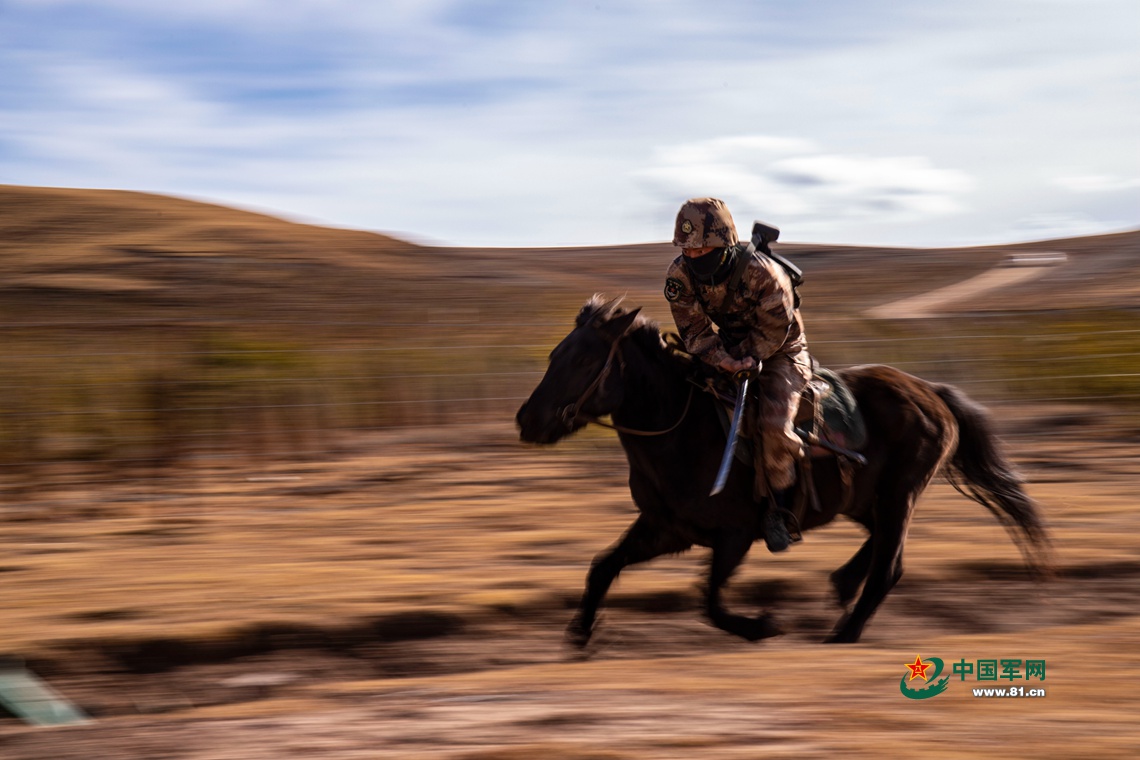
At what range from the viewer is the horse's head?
552cm

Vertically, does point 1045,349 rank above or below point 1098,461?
above

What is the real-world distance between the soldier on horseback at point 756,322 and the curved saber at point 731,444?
0.11m

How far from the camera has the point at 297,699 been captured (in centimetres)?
516

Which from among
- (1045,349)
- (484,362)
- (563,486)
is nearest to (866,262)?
(1045,349)

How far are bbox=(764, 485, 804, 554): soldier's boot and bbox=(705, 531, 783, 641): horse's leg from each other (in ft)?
0.48

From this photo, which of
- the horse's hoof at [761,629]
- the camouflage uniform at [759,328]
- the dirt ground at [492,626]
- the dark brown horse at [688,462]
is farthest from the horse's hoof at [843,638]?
the camouflage uniform at [759,328]

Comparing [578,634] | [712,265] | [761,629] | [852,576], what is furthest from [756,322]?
[578,634]

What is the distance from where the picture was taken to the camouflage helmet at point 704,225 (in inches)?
223

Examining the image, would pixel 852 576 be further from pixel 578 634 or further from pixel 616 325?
pixel 616 325

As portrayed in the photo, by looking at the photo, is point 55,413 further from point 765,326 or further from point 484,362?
point 765,326

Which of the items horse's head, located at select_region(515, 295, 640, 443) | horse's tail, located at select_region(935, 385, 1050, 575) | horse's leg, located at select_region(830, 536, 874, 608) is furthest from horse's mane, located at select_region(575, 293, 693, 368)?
horse's tail, located at select_region(935, 385, 1050, 575)

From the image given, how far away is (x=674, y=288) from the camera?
19.6 feet

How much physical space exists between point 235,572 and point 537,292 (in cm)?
1988

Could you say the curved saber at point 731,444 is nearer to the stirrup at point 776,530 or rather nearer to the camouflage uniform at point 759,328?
the camouflage uniform at point 759,328
